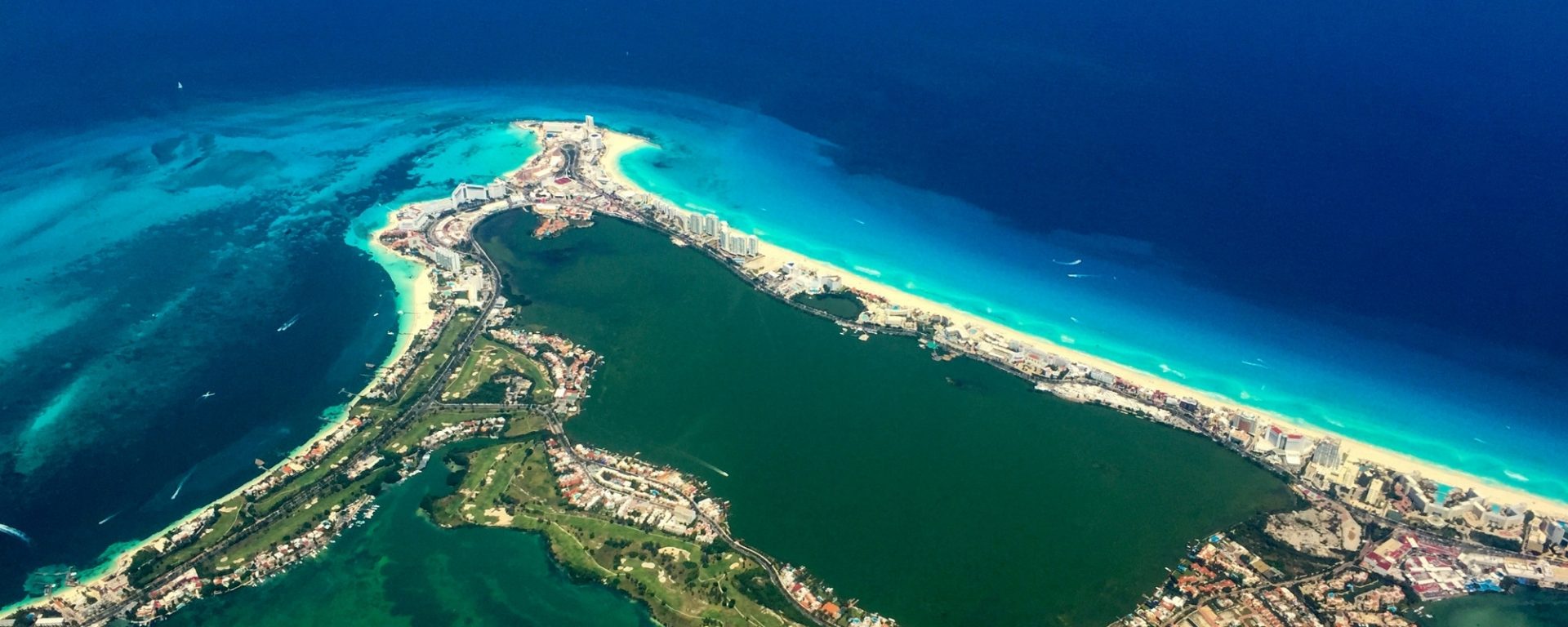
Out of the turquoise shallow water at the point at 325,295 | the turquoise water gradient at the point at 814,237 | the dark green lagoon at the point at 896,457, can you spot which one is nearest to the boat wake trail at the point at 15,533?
the turquoise shallow water at the point at 325,295

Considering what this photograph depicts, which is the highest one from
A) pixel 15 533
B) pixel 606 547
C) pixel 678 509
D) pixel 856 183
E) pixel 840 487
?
pixel 856 183

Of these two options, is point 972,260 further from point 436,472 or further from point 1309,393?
point 436,472

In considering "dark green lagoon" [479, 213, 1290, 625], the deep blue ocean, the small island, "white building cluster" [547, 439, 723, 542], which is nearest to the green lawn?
the small island

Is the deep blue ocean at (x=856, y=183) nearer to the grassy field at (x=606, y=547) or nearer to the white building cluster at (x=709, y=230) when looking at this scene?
the white building cluster at (x=709, y=230)

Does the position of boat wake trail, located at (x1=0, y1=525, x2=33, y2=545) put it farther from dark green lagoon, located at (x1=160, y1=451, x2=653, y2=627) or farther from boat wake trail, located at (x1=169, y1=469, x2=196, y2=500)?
dark green lagoon, located at (x1=160, y1=451, x2=653, y2=627)

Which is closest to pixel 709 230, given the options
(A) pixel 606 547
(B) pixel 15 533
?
(A) pixel 606 547

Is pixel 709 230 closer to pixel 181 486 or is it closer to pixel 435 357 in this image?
pixel 435 357

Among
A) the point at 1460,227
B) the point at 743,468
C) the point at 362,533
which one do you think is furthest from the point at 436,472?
the point at 1460,227
